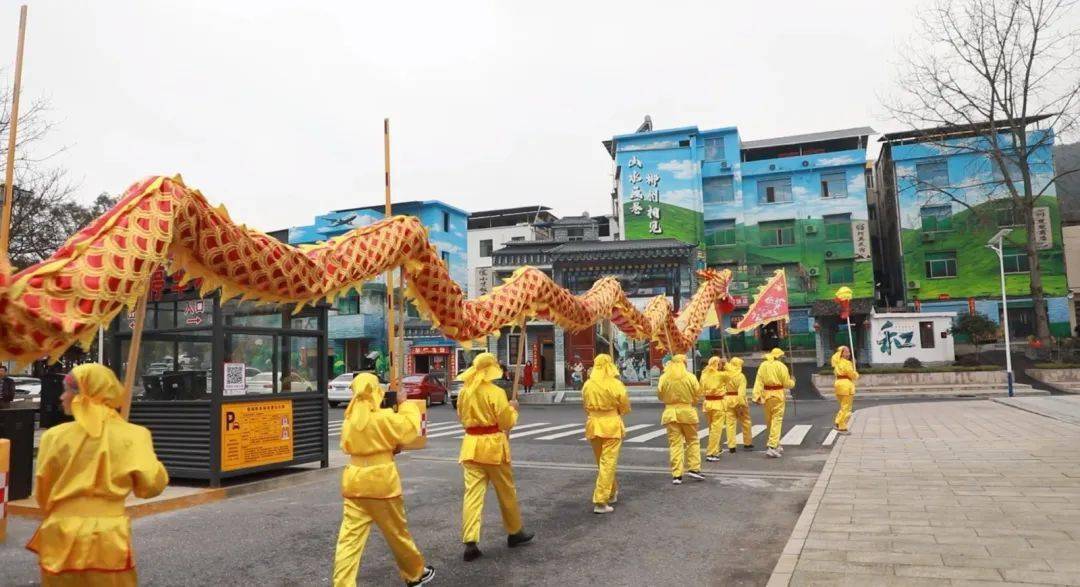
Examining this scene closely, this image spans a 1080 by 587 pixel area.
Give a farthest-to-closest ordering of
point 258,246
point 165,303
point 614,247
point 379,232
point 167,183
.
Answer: point 614,247 → point 165,303 → point 379,232 → point 258,246 → point 167,183

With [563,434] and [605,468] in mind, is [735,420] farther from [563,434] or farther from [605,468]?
[605,468]

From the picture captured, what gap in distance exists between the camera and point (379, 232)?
6012 mm

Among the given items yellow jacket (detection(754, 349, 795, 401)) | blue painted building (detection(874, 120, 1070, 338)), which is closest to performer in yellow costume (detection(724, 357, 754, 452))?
yellow jacket (detection(754, 349, 795, 401))

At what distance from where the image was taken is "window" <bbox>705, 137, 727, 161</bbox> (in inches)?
1641

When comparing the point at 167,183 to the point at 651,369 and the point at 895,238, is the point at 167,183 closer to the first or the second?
the point at 651,369

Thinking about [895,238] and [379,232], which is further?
[895,238]

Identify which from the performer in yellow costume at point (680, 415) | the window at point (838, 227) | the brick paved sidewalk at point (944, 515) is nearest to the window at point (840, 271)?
the window at point (838, 227)

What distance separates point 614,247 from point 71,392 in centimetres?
3320

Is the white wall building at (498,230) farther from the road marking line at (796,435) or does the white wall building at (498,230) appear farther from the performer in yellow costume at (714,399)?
the performer in yellow costume at (714,399)

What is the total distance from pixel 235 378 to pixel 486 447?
16.2 ft

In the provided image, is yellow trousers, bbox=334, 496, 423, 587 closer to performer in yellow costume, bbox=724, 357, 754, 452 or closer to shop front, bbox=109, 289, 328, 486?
shop front, bbox=109, 289, 328, 486

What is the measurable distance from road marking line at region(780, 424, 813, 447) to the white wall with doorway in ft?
63.1

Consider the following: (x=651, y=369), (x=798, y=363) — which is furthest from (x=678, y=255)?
(x=798, y=363)

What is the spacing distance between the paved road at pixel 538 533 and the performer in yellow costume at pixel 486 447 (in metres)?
0.38
